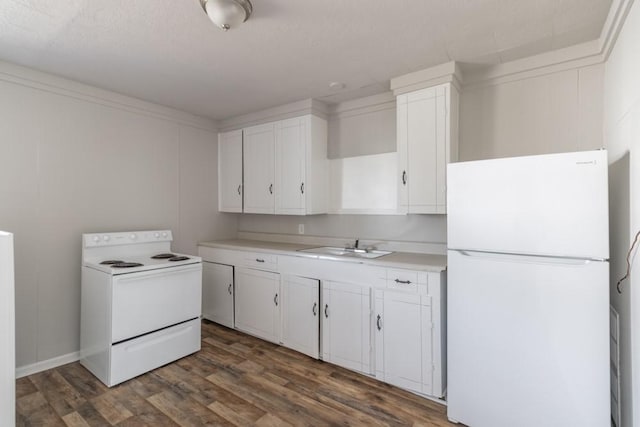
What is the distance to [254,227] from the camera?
4.05m

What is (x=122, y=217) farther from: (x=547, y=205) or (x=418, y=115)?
(x=547, y=205)

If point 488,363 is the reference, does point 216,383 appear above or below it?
below

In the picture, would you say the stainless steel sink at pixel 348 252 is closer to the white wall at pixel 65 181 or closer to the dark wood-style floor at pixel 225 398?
the dark wood-style floor at pixel 225 398

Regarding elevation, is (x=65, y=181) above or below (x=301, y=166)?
below

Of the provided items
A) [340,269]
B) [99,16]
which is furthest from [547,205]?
[99,16]

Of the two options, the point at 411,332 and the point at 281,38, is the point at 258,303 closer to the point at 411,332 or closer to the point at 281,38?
the point at 411,332

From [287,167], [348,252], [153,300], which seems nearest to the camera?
[153,300]

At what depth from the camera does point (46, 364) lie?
256 centimetres

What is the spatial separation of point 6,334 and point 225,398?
4.32ft

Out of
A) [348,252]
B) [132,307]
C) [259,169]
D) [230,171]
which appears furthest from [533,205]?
[230,171]

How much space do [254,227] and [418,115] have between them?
7.96 ft

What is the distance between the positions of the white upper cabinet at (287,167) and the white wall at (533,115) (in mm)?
1345

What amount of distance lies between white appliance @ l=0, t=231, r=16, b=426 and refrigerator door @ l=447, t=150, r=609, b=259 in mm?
2227

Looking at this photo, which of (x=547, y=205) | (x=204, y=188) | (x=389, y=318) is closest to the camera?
(x=547, y=205)
